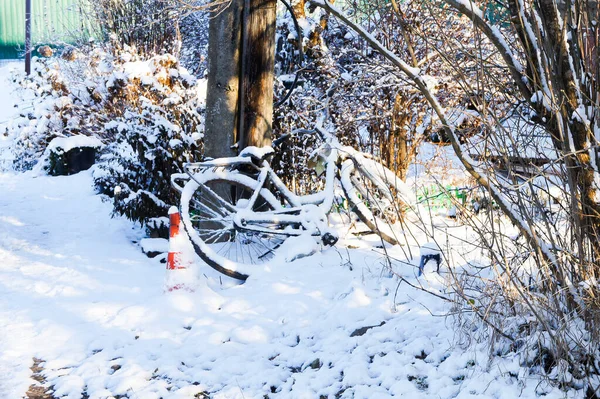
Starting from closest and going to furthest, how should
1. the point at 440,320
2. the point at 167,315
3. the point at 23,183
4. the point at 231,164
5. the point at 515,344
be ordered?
the point at 515,344, the point at 440,320, the point at 167,315, the point at 231,164, the point at 23,183

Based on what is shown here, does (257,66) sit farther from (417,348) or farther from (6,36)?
(6,36)

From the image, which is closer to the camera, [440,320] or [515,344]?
[515,344]

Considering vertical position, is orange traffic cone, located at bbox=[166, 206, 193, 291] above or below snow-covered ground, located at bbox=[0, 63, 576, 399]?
above

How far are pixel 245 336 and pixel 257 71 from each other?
9.69 ft

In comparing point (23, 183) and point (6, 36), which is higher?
point (6, 36)

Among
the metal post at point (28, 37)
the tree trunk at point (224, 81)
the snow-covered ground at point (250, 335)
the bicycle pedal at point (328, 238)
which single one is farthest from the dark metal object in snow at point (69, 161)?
the metal post at point (28, 37)

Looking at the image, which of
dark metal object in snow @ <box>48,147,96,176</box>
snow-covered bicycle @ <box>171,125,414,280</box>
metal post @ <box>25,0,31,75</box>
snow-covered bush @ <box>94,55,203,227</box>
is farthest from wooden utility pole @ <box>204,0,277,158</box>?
metal post @ <box>25,0,31,75</box>

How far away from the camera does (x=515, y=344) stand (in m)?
3.41

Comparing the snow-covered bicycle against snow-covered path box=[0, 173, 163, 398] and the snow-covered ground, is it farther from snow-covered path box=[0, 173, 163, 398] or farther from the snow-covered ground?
snow-covered path box=[0, 173, 163, 398]

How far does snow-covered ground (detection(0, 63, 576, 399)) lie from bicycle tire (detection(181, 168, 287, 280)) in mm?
217

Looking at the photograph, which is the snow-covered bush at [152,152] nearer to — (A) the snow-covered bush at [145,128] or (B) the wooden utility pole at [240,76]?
(A) the snow-covered bush at [145,128]

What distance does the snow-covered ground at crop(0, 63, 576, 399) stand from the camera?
352 centimetres

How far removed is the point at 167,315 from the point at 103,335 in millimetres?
469

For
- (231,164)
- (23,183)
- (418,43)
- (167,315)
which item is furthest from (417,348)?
(23,183)
